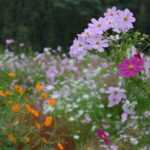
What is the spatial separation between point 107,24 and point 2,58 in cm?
305

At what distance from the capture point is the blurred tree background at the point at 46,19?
→ 10.5 metres

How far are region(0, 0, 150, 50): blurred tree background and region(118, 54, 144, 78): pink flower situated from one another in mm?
6062

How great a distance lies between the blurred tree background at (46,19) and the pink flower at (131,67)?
606 cm

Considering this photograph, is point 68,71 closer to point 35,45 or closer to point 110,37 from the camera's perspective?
point 110,37

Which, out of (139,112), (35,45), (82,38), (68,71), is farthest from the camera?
(35,45)

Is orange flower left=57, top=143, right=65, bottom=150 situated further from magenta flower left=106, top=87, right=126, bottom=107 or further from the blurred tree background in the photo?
the blurred tree background

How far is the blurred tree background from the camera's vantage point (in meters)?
10.5

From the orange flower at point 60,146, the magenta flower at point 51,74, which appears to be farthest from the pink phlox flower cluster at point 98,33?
the magenta flower at point 51,74

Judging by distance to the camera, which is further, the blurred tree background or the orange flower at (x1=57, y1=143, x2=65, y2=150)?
the blurred tree background

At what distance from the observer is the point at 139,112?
191 inches

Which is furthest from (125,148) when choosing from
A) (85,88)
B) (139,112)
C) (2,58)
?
(2,58)

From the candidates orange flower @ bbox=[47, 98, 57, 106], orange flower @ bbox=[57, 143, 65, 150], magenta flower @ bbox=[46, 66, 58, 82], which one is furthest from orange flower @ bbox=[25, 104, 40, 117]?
magenta flower @ bbox=[46, 66, 58, 82]

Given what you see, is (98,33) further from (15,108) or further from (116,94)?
(15,108)

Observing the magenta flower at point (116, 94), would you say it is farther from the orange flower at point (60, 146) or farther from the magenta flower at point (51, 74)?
the magenta flower at point (51, 74)
